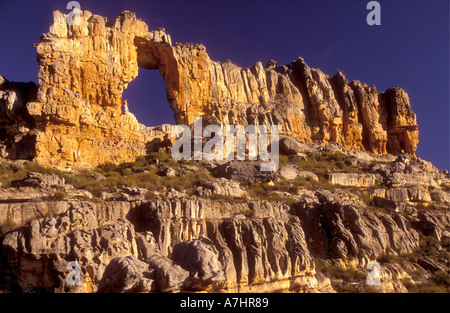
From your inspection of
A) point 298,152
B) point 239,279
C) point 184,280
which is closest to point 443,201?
point 298,152

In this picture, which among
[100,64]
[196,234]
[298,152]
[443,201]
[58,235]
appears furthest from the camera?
[298,152]

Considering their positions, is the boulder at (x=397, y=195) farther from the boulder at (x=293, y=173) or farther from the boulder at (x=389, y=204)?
the boulder at (x=293, y=173)

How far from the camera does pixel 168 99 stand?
2934cm

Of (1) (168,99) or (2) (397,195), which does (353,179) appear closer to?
(2) (397,195)

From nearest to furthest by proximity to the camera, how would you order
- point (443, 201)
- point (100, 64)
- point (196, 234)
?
point (196, 234), point (443, 201), point (100, 64)

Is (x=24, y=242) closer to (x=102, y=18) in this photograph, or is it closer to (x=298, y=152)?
(x=102, y=18)

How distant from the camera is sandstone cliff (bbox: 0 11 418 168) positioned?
69.9ft

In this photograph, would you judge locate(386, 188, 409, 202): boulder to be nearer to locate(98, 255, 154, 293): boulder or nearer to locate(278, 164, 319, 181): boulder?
locate(278, 164, 319, 181): boulder

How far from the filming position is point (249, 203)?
1527cm

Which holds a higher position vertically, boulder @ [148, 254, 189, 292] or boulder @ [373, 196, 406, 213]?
boulder @ [373, 196, 406, 213]

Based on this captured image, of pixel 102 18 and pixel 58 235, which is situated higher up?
pixel 102 18

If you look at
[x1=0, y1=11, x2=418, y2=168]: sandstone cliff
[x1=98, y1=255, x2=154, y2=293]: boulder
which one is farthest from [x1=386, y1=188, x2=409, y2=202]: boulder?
[x1=98, y1=255, x2=154, y2=293]: boulder

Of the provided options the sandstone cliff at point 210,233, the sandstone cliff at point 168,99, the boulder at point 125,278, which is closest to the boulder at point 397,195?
the sandstone cliff at point 210,233

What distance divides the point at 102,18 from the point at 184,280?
21132mm
